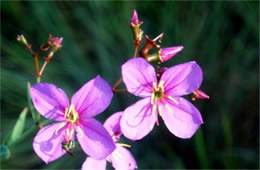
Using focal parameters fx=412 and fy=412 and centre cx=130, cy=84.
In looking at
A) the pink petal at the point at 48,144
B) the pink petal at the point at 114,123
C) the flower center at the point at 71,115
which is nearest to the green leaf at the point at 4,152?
the pink petal at the point at 48,144

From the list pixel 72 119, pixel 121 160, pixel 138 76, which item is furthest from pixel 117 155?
pixel 138 76

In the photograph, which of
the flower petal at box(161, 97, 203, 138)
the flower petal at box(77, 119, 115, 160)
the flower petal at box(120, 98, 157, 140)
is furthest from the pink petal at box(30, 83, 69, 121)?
the flower petal at box(161, 97, 203, 138)

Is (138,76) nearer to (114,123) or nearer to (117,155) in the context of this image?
(114,123)

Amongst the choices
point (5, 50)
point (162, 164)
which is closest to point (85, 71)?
point (5, 50)

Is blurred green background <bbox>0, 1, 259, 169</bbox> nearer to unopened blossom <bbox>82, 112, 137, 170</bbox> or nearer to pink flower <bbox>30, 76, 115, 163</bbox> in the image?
unopened blossom <bbox>82, 112, 137, 170</bbox>

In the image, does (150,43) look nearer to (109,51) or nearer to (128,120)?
(128,120)
